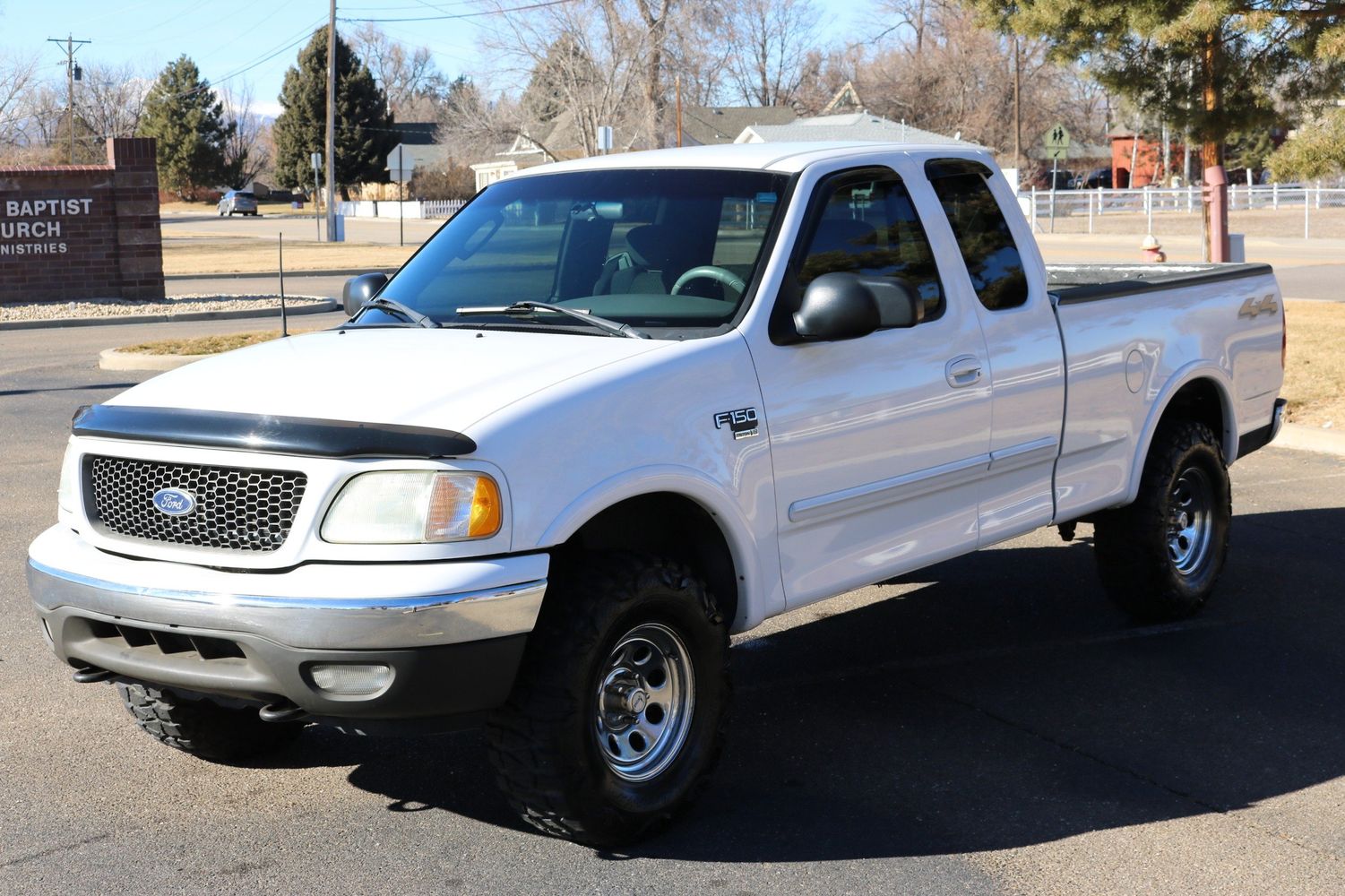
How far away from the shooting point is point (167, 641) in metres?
4.05

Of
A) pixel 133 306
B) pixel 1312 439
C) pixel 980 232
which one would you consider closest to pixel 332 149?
pixel 133 306

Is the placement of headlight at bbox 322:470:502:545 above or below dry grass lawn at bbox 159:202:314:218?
below

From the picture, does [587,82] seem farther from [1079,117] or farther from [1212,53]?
[1212,53]

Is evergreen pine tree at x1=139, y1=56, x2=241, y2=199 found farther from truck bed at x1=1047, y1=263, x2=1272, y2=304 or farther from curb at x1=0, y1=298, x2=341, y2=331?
truck bed at x1=1047, y1=263, x2=1272, y2=304

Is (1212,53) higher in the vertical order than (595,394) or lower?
higher

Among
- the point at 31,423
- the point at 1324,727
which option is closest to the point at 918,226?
the point at 1324,727

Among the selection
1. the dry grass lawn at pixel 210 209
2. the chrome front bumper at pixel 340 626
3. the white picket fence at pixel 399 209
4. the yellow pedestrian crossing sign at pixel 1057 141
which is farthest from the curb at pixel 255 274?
the dry grass lawn at pixel 210 209

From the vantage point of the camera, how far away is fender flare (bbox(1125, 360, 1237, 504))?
630cm

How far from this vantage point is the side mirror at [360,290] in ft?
19.2

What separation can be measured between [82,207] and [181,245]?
1086 inches

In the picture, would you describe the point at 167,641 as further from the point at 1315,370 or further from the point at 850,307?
the point at 1315,370

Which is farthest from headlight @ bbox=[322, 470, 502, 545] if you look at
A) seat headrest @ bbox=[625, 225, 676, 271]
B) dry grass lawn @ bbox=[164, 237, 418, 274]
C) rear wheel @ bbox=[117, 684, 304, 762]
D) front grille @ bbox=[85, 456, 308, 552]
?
dry grass lawn @ bbox=[164, 237, 418, 274]

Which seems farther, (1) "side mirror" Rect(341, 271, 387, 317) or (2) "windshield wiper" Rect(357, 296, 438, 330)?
(1) "side mirror" Rect(341, 271, 387, 317)

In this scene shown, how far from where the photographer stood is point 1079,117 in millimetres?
88500
